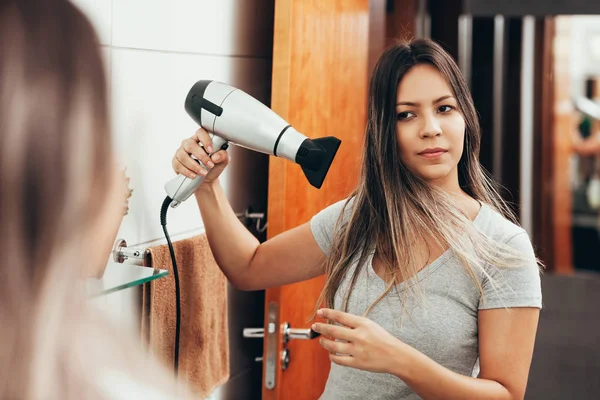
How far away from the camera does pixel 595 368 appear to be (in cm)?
363

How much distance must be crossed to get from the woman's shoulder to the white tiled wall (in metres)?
0.60

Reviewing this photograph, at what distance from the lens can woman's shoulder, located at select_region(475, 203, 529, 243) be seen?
131 centimetres

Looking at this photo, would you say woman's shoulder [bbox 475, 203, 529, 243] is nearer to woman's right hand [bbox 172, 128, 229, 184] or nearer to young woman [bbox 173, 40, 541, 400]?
young woman [bbox 173, 40, 541, 400]

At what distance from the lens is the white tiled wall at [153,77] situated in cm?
123

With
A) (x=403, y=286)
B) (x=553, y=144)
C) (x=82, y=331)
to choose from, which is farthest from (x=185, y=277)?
(x=553, y=144)

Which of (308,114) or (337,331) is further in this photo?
(308,114)

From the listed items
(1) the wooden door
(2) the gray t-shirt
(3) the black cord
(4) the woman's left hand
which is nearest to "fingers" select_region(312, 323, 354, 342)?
(4) the woman's left hand

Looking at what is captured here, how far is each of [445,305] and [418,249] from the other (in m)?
0.13

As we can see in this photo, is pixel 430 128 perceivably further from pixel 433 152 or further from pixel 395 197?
pixel 395 197

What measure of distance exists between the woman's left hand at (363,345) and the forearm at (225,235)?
0.37 metres

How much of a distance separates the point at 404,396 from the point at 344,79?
944 mm

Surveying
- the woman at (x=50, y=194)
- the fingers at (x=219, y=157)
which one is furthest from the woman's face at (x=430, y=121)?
the woman at (x=50, y=194)

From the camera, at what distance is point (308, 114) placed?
1664mm

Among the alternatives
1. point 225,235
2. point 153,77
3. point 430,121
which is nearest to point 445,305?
point 430,121
